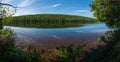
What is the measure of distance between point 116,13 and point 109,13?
5.50 feet

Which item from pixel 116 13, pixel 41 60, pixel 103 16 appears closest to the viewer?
pixel 41 60

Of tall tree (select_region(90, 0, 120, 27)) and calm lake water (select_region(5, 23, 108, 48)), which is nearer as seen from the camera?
tall tree (select_region(90, 0, 120, 27))

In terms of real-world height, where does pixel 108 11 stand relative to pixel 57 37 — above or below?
above

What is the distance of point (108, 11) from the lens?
28.8 m

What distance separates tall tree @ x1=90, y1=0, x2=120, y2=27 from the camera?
27.2 meters

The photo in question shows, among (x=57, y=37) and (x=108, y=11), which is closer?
(x=108, y=11)

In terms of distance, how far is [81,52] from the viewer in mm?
13727

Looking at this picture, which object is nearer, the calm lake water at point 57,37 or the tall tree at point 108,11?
the tall tree at point 108,11

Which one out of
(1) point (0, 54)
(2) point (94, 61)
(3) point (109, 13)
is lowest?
(2) point (94, 61)

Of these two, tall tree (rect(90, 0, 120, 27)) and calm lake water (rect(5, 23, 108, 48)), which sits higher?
tall tree (rect(90, 0, 120, 27))

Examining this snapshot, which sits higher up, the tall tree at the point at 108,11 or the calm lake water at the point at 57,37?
the tall tree at the point at 108,11

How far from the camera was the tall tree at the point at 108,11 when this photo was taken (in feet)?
89.1

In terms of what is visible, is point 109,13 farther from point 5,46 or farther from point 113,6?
point 5,46

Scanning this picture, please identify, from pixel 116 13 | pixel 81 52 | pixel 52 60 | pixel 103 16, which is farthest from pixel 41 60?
pixel 103 16
